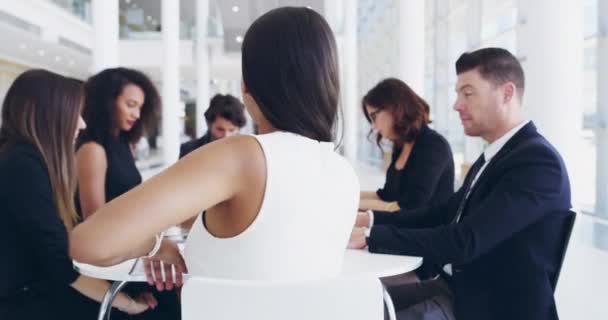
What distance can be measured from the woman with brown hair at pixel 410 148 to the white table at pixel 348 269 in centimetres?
97

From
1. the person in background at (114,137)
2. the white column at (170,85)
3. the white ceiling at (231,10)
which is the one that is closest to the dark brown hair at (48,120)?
the person in background at (114,137)

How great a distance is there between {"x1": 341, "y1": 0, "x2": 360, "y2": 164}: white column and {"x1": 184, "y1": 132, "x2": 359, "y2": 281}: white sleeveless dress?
34.5 feet

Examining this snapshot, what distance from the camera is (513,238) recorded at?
1492 mm

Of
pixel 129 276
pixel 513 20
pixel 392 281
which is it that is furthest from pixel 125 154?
pixel 513 20

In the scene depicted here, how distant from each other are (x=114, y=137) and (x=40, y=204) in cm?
89

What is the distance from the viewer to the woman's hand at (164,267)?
4.14ft

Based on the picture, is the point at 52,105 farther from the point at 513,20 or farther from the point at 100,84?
the point at 513,20

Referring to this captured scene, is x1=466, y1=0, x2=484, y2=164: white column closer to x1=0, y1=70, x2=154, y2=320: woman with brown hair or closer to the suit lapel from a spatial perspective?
the suit lapel

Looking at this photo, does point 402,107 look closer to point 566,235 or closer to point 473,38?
point 566,235

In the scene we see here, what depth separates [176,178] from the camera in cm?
85

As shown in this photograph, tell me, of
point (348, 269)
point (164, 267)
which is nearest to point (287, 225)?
point (164, 267)

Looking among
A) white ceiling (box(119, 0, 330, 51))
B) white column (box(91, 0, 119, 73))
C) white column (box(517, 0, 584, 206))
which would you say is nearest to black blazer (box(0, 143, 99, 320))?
white column (box(517, 0, 584, 206))

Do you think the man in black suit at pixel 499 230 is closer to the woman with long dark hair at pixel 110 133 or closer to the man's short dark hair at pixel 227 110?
the woman with long dark hair at pixel 110 133

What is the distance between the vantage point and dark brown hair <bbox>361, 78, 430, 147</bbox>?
2697 millimetres
